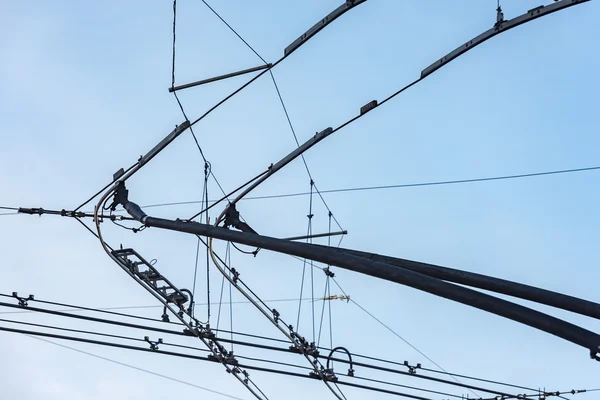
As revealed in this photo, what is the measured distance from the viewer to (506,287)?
1265cm

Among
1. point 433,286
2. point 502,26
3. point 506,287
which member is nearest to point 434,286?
point 433,286

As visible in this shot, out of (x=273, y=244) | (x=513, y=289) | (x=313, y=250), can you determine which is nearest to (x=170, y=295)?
(x=273, y=244)

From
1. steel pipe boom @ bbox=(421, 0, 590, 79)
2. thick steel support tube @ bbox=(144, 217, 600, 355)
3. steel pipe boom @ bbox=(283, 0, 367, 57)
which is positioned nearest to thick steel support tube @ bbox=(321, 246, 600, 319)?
thick steel support tube @ bbox=(144, 217, 600, 355)

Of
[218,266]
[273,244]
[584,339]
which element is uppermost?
[218,266]

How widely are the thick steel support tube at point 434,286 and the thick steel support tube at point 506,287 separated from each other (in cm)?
104

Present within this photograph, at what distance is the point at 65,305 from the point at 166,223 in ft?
9.42

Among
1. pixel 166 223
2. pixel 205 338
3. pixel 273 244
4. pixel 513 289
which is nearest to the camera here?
pixel 513 289

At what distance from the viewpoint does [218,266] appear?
2202 centimetres

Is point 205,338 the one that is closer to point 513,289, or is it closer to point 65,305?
point 65,305

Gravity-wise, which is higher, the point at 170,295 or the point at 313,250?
the point at 170,295

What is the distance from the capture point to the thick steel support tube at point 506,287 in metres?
11.4

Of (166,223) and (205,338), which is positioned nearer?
(166,223)

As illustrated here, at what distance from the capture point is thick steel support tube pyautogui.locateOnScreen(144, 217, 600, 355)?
1016cm

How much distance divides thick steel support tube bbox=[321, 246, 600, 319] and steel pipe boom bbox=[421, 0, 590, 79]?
323 cm
